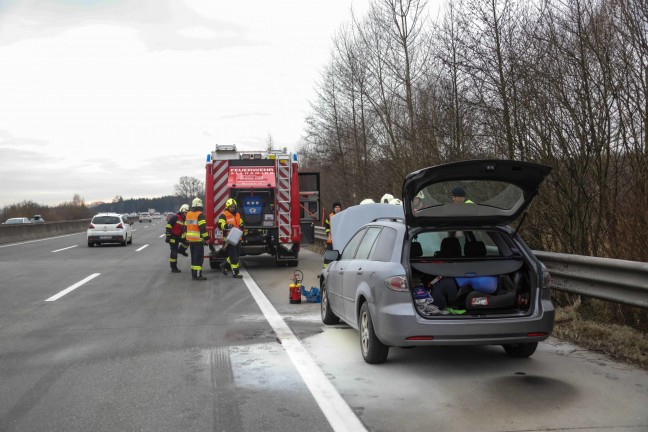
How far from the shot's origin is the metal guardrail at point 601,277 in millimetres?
6117

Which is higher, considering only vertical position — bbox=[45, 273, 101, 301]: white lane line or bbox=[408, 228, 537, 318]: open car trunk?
bbox=[408, 228, 537, 318]: open car trunk

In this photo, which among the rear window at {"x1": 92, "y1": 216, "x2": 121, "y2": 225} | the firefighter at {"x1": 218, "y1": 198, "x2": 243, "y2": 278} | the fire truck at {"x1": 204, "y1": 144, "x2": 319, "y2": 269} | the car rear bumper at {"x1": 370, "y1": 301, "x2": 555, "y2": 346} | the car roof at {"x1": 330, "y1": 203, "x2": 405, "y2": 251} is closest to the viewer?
the car rear bumper at {"x1": 370, "y1": 301, "x2": 555, "y2": 346}

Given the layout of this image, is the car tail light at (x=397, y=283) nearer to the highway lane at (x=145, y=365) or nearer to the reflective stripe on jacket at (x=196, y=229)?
the highway lane at (x=145, y=365)

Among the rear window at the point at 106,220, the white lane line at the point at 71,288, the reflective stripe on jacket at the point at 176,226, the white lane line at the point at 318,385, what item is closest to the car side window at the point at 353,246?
the white lane line at the point at 318,385

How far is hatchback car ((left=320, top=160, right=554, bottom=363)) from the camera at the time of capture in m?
5.59

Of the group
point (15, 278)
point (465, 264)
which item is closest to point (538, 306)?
point (465, 264)

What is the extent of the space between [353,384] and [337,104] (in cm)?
2681

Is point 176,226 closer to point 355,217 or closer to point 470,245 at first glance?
point 355,217

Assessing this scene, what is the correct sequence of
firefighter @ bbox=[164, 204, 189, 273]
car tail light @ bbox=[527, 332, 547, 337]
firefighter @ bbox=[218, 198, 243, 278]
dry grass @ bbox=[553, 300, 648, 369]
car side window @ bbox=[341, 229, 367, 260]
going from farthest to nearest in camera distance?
firefighter @ bbox=[164, 204, 189, 273] < firefighter @ bbox=[218, 198, 243, 278] < car side window @ bbox=[341, 229, 367, 260] < dry grass @ bbox=[553, 300, 648, 369] < car tail light @ bbox=[527, 332, 547, 337]

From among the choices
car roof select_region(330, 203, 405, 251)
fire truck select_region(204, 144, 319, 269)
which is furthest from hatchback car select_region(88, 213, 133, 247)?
car roof select_region(330, 203, 405, 251)

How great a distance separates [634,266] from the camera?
6133 millimetres

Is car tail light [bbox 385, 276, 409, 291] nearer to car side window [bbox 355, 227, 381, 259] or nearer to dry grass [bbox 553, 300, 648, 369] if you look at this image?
car side window [bbox 355, 227, 381, 259]

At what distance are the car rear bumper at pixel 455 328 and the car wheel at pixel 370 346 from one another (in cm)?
27

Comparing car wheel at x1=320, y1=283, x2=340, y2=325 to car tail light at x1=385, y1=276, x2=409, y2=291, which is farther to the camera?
car wheel at x1=320, y1=283, x2=340, y2=325
